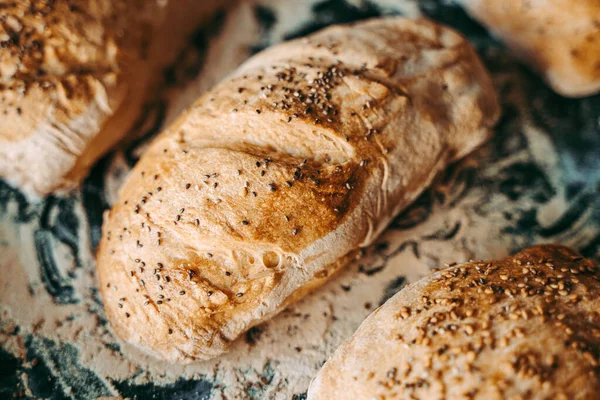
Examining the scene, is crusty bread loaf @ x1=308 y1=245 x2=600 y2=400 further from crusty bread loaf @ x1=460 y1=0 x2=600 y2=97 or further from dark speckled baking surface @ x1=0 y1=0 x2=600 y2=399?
crusty bread loaf @ x1=460 y1=0 x2=600 y2=97

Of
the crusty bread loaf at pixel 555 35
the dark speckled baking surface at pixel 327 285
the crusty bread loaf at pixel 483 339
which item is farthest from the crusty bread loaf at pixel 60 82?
the crusty bread loaf at pixel 555 35

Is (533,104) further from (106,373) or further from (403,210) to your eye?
(106,373)

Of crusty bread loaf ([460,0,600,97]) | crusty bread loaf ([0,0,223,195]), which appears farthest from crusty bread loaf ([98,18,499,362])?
crusty bread loaf ([460,0,600,97])

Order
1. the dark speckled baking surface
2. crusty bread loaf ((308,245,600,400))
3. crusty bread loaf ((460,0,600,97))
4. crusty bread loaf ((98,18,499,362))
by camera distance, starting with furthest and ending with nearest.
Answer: crusty bread loaf ((460,0,600,97)), the dark speckled baking surface, crusty bread loaf ((98,18,499,362)), crusty bread loaf ((308,245,600,400))

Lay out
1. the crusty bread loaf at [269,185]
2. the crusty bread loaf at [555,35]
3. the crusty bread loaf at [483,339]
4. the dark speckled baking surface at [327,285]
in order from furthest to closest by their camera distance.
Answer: the crusty bread loaf at [555,35], the dark speckled baking surface at [327,285], the crusty bread loaf at [269,185], the crusty bread loaf at [483,339]

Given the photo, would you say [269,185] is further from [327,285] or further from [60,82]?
[60,82]

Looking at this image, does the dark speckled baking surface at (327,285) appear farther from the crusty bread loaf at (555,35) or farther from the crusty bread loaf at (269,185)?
the crusty bread loaf at (269,185)
